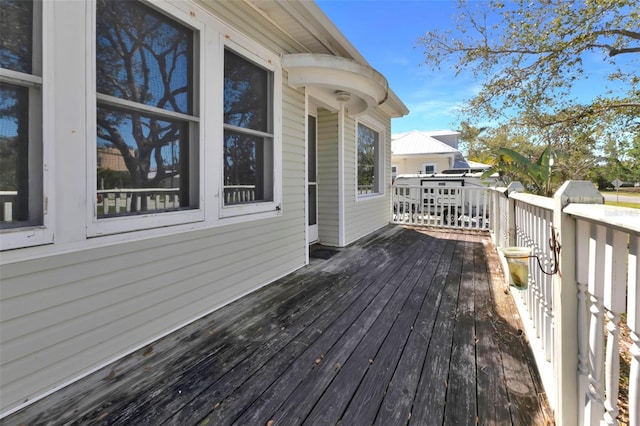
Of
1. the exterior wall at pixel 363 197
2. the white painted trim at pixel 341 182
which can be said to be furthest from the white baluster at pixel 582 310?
the exterior wall at pixel 363 197

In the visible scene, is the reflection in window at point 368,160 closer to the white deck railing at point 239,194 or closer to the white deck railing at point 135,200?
the white deck railing at point 239,194

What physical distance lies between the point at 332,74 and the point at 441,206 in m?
5.28

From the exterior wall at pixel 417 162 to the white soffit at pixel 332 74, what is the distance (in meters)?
14.4

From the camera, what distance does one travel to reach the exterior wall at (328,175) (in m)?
5.45

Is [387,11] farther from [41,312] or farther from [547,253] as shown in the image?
[41,312]

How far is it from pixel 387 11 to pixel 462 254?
19.0ft

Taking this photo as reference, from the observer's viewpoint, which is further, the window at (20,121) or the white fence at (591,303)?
the window at (20,121)

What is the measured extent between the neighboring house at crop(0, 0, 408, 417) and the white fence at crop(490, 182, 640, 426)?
2510 mm

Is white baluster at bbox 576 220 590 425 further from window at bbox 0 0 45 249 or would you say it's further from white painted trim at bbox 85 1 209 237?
window at bbox 0 0 45 249

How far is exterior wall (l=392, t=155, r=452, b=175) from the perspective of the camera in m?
17.4

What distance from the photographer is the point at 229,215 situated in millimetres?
2990

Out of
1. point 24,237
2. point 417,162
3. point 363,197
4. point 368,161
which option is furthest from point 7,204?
point 417,162

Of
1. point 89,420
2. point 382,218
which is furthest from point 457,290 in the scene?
point 382,218

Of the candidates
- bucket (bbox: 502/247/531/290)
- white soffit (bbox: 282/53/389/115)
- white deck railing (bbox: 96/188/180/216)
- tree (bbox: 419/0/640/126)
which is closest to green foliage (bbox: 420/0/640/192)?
tree (bbox: 419/0/640/126)
